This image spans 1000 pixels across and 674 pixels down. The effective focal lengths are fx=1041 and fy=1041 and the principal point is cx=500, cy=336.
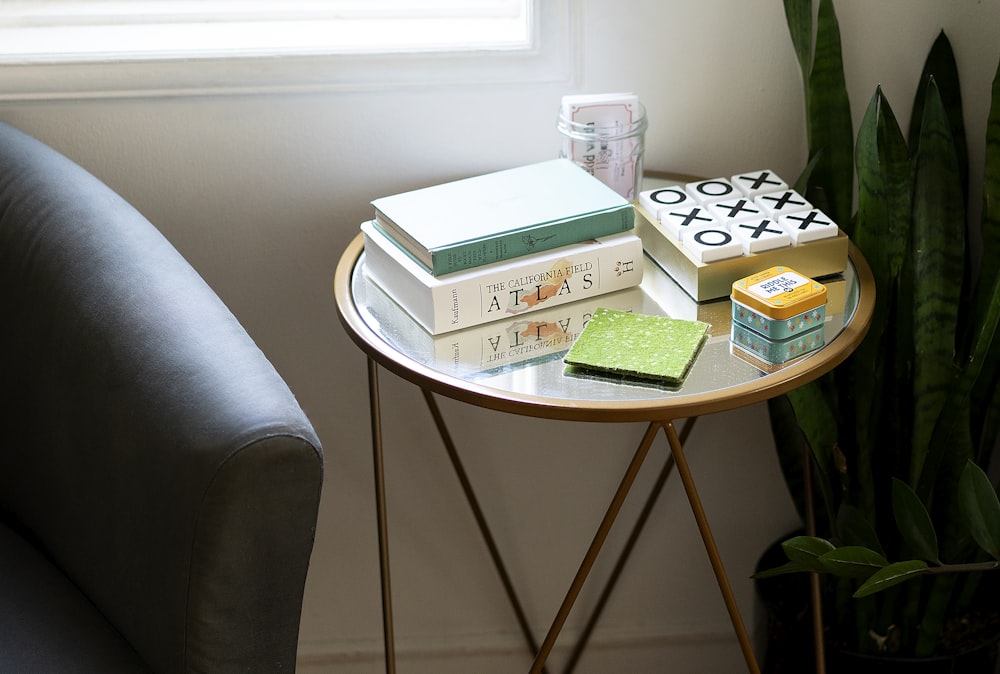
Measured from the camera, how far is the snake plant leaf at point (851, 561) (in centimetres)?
100

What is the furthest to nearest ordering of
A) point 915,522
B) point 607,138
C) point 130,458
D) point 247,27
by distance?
1. point 247,27
2. point 607,138
3. point 915,522
4. point 130,458

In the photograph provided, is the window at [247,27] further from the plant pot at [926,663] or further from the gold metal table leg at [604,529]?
the plant pot at [926,663]

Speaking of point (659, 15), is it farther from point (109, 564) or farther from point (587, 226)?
point (109, 564)

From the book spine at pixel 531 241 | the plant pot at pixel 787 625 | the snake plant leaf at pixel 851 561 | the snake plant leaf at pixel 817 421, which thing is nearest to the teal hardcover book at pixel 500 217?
the book spine at pixel 531 241

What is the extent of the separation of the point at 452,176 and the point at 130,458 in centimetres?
61

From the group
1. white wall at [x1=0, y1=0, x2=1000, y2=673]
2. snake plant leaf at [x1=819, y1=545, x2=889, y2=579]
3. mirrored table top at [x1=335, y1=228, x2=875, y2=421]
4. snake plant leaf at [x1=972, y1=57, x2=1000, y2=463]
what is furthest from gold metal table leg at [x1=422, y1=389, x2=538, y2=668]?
snake plant leaf at [x1=972, y1=57, x2=1000, y2=463]

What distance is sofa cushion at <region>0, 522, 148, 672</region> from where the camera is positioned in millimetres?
871

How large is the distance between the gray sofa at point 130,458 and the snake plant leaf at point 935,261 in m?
0.64

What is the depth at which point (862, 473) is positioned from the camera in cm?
116

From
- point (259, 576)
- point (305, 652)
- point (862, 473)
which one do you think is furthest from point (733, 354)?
point (305, 652)

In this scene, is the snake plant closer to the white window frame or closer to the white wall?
the white wall

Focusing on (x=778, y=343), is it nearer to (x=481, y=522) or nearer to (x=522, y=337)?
(x=522, y=337)

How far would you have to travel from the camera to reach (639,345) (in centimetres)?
94

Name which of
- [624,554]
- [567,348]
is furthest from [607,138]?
[624,554]
